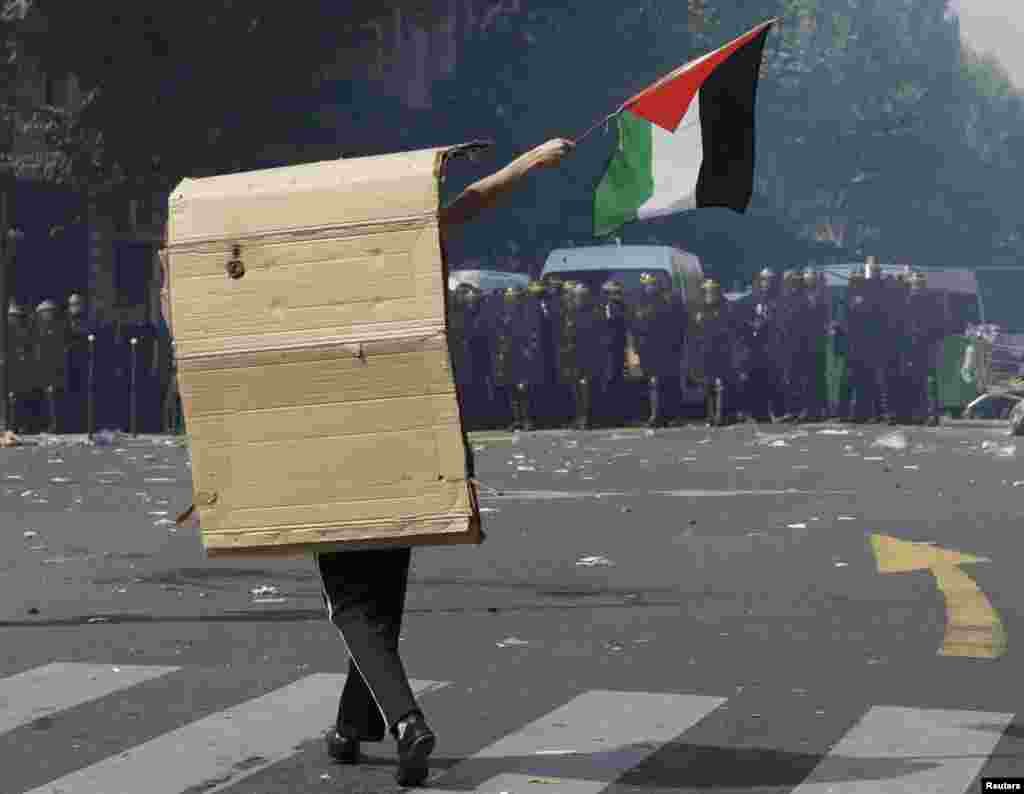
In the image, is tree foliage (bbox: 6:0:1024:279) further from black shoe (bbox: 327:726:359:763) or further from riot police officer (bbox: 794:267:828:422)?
black shoe (bbox: 327:726:359:763)

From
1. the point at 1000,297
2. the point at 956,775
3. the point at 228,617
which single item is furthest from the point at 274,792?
the point at 1000,297

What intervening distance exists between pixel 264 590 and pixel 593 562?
210 centimetres

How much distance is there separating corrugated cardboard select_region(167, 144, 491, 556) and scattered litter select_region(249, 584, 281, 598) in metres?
4.75

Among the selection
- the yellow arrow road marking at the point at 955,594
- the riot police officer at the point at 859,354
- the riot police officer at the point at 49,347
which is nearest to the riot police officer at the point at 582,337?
the riot police officer at the point at 859,354

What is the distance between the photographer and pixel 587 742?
7.37m

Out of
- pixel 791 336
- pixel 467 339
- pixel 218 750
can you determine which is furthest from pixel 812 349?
pixel 218 750

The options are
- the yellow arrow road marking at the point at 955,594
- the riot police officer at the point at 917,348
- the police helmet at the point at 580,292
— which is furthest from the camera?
the riot police officer at the point at 917,348

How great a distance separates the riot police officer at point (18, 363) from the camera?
29531 mm

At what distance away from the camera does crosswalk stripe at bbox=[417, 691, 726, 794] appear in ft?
22.4

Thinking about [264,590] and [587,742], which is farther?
[264,590]

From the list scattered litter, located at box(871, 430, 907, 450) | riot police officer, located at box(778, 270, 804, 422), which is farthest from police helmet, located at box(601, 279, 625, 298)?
scattered litter, located at box(871, 430, 907, 450)

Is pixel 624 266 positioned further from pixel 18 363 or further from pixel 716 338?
pixel 18 363

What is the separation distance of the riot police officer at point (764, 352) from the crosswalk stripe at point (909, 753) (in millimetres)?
23222

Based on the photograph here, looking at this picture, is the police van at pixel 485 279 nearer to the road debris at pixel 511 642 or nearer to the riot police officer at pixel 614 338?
the riot police officer at pixel 614 338
